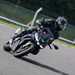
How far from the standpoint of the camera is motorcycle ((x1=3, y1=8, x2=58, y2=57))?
11336 mm

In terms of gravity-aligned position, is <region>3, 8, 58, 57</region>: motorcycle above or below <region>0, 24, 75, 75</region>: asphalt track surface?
above

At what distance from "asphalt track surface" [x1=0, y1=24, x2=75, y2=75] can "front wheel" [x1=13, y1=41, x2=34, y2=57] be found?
0.15 meters

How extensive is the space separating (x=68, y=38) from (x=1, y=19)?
2.94 meters

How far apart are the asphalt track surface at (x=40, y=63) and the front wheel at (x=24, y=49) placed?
0.49 feet

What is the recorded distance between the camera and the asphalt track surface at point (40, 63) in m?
10.5

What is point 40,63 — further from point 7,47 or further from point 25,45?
point 7,47

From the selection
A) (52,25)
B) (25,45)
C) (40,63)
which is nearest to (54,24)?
(52,25)

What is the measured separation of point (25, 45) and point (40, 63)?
79 centimetres

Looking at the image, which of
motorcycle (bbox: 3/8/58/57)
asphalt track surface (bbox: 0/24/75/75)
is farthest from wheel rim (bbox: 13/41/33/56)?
asphalt track surface (bbox: 0/24/75/75)

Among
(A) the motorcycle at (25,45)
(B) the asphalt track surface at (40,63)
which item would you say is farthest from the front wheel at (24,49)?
(B) the asphalt track surface at (40,63)

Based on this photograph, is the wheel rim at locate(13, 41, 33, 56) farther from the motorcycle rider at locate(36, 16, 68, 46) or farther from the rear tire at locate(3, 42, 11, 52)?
the motorcycle rider at locate(36, 16, 68, 46)

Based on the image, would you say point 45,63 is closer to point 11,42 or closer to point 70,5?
point 11,42

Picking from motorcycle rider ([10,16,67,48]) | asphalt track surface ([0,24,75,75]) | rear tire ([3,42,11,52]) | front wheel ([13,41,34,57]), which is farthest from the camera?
rear tire ([3,42,11,52])

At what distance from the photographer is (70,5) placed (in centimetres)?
3206
